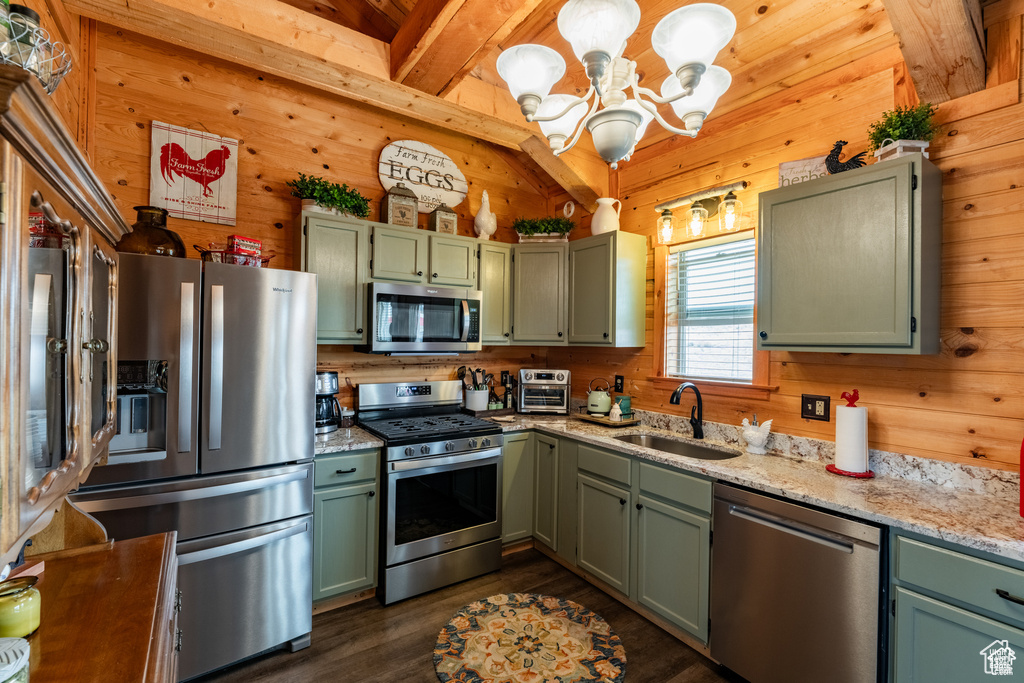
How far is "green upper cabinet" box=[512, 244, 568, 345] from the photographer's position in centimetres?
348

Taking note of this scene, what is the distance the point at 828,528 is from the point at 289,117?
11.7 ft

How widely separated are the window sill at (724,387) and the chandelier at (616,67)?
160cm

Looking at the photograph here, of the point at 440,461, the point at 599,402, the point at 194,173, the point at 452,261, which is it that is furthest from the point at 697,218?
the point at 194,173

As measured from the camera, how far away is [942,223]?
6.44 ft

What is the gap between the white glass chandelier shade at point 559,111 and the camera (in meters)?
1.74

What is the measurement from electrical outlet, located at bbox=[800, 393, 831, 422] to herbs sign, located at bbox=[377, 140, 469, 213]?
8.82 feet

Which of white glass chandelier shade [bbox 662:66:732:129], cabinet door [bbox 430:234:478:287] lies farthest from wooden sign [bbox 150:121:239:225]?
white glass chandelier shade [bbox 662:66:732:129]

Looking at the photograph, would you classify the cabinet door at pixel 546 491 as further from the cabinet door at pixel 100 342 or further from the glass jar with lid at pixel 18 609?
the glass jar with lid at pixel 18 609

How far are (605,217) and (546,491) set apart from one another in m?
1.95

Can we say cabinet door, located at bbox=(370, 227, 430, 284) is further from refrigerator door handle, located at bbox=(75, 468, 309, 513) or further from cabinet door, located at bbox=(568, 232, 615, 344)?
refrigerator door handle, located at bbox=(75, 468, 309, 513)

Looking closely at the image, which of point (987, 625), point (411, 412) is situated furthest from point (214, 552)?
point (987, 625)

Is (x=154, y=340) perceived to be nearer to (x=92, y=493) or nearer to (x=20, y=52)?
(x=92, y=493)

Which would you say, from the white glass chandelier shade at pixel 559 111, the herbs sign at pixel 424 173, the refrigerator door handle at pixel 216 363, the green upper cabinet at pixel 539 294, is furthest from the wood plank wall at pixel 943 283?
the refrigerator door handle at pixel 216 363

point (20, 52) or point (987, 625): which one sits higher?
point (20, 52)
